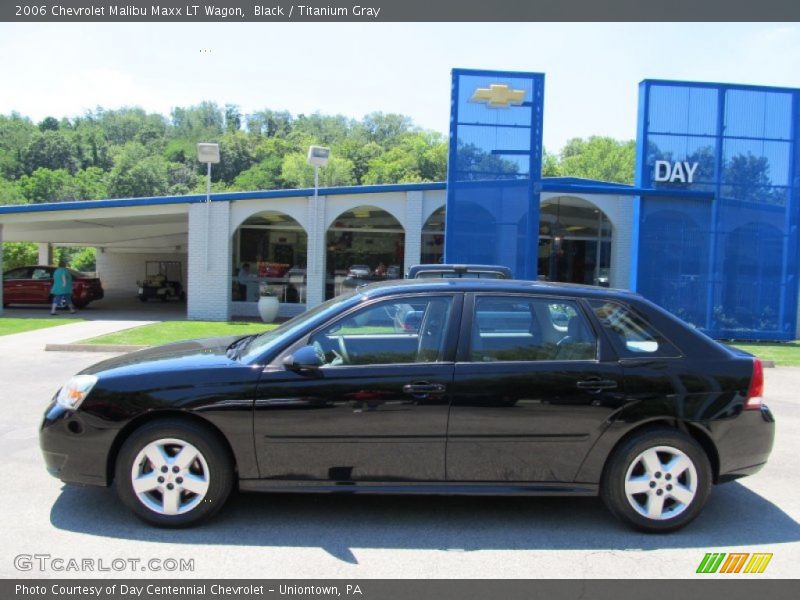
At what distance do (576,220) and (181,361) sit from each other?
19407 mm

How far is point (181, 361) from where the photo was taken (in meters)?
4.46

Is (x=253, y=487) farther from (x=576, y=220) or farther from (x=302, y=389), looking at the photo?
(x=576, y=220)

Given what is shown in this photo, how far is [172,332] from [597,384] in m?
12.5

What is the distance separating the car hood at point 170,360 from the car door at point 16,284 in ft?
66.0

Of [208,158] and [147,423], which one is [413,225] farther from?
[147,423]

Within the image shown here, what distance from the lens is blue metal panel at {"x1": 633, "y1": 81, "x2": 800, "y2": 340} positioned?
16.3 m

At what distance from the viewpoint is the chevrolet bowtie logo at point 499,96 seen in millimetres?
13312

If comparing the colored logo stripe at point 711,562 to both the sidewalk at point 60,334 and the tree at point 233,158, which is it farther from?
the tree at point 233,158

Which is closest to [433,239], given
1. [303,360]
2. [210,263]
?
[210,263]

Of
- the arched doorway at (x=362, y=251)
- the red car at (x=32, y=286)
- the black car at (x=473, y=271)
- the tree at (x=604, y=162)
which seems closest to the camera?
the black car at (x=473, y=271)

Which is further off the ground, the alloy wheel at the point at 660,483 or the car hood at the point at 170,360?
the car hood at the point at 170,360

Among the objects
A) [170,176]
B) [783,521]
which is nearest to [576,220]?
[783,521]

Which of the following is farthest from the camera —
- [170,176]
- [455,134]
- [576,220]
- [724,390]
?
[170,176]

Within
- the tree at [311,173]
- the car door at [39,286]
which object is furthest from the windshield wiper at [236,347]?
the tree at [311,173]
